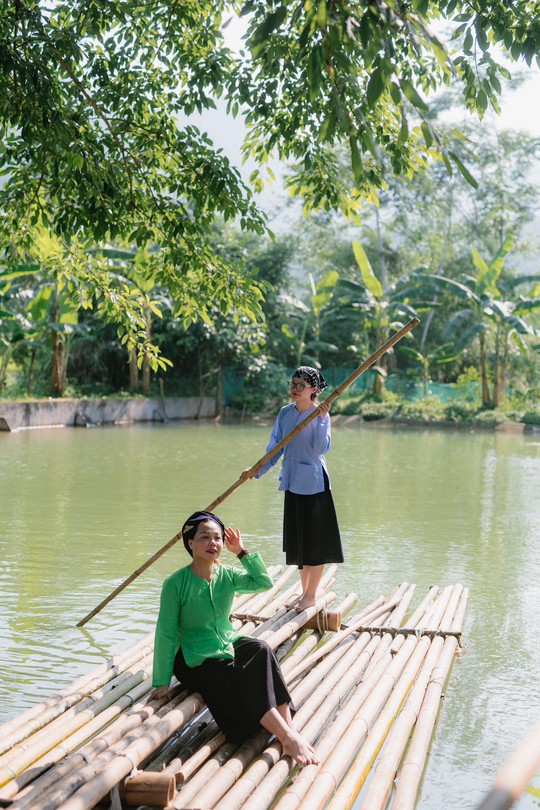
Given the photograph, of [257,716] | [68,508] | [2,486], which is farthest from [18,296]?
[257,716]

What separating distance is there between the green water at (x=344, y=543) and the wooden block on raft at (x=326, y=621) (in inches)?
23.8

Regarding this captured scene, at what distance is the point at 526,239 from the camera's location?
35.8 metres

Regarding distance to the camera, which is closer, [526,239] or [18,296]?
[18,296]

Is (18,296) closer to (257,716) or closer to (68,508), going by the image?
(68,508)

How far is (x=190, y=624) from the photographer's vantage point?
3467 millimetres

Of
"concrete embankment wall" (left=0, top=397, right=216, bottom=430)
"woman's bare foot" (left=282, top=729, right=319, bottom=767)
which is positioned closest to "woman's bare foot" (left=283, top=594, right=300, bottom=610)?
"woman's bare foot" (left=282, top=729, right=319, bottom=767)

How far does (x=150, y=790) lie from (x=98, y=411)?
60.2ft

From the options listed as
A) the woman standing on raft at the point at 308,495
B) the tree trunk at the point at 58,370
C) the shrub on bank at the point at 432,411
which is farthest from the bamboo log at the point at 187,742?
the shrub on bank at the point at 432,411

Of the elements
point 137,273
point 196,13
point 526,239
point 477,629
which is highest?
point 526,239

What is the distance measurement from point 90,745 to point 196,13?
4.72 meters

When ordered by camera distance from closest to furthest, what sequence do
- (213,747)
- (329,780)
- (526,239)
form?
(329,780) → (213,747) → (526,239)

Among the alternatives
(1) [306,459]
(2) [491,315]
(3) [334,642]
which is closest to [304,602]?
(3) [334,642]

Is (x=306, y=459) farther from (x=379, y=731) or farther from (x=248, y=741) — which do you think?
(x=248, y=741)

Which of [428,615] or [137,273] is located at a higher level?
[137,273]
